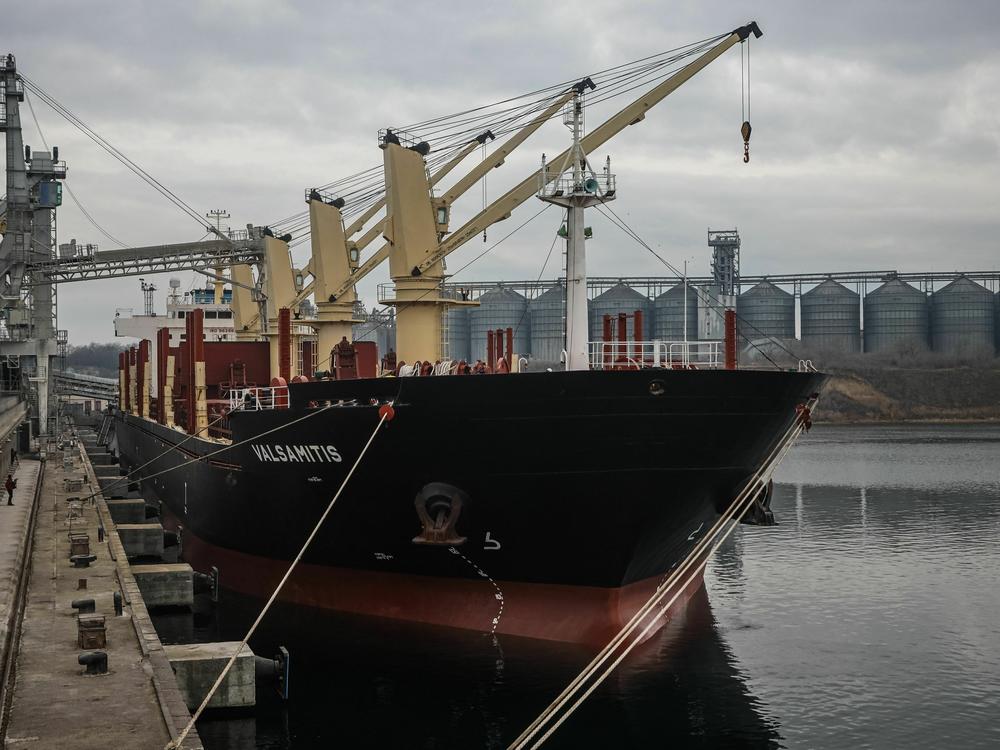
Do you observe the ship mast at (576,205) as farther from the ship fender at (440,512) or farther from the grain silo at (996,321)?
the grain silo at (996,321)

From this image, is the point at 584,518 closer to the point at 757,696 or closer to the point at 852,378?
the point at 757,696

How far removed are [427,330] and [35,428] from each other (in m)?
26.2

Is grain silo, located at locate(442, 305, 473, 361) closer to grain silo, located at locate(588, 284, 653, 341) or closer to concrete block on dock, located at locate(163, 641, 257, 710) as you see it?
grain silo, located at locate(588, 284, 653, 341)

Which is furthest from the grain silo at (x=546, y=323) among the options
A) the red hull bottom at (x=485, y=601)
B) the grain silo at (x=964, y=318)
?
→ the red hull bottom at (x=485, y=601)

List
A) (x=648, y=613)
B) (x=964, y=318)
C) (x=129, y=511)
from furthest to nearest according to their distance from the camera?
(x=964, y=318), (x=129, y=511), (x=648, y=613)

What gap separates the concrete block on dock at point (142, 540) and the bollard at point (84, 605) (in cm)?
1176

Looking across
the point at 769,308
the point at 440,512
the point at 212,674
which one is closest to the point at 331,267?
the point at 440,512

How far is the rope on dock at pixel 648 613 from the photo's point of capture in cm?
1463

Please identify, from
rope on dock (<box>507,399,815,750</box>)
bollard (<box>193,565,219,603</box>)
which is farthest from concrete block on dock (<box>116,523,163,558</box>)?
rope on dock (<box>507,399,815,750</box>)

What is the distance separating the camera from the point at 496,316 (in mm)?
101625

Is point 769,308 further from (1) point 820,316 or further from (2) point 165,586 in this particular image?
(2) point 165,586

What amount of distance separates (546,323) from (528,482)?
279ft

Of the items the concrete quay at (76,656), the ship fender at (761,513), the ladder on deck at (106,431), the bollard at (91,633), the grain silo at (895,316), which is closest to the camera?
the concrete quay at (76,656)

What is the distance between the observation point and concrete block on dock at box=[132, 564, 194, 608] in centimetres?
2058
